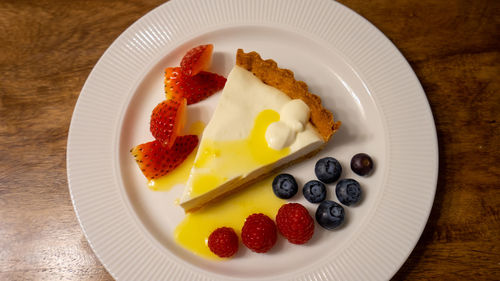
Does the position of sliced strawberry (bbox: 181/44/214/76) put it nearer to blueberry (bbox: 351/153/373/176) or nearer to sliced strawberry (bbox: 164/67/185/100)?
sliced strawberry (bbox: 164/67/185/100)

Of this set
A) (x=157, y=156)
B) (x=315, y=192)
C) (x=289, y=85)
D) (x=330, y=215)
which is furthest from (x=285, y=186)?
(x=157, y=156)

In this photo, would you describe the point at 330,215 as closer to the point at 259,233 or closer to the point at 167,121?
the point at 259,233

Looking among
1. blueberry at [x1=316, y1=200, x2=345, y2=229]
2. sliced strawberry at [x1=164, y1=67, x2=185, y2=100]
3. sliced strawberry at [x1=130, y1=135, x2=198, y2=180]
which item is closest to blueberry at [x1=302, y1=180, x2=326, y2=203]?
blueberry at [x1=316, y1=200, x2=345, y2=229]

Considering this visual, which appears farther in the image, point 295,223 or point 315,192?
point 315,192

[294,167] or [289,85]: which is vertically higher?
[289,85]

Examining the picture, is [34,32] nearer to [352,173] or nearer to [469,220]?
[352,173]

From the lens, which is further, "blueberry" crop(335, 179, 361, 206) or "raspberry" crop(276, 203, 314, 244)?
"blueberry" crop(335, 179, 361, 206)
